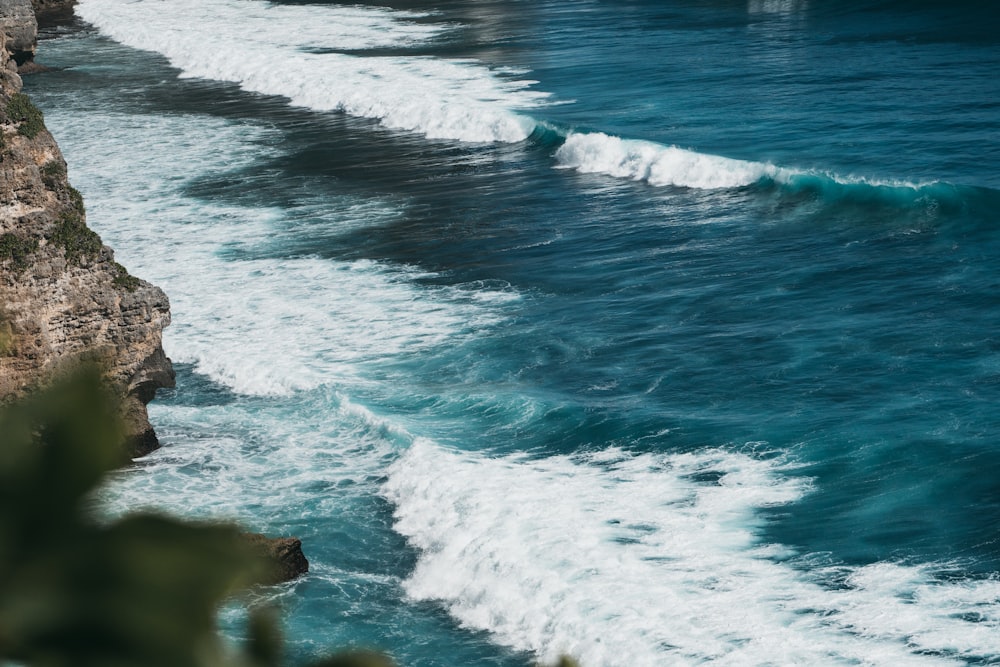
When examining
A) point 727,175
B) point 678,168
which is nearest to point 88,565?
point 727,175

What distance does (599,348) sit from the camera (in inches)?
808

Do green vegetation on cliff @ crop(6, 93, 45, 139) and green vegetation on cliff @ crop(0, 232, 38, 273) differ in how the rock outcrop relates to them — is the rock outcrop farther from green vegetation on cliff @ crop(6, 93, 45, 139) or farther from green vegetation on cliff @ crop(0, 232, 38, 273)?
green vegetation on cliff @ crop(0, 232, 38, 273)

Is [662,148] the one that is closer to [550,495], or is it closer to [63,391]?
[550,495]

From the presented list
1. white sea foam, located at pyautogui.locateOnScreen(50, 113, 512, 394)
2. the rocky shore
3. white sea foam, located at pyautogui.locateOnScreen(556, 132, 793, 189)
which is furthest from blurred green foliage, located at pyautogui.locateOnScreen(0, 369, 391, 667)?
white sea foam, located at pyautogui.locateOnScreen(556, 132, 793, 189)

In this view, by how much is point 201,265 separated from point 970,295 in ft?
47.8

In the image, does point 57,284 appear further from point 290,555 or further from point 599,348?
point 599,348

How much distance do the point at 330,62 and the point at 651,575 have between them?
138 feet

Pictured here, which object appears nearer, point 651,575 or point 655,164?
point 651,575

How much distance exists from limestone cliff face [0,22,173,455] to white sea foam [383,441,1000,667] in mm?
3498

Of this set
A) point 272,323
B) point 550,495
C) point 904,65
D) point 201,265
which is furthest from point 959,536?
point 904,65

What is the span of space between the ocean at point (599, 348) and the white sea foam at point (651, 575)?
42 millimetres

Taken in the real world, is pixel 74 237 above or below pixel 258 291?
above

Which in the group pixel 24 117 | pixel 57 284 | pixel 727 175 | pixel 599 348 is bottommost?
pixel 599 348

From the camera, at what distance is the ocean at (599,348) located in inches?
528
